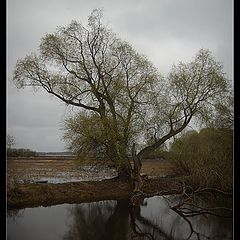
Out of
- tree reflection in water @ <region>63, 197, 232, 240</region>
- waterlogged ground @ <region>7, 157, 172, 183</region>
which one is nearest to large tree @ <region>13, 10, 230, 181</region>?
waterlogged ground @ <region>7, 157, 172, 183</region>

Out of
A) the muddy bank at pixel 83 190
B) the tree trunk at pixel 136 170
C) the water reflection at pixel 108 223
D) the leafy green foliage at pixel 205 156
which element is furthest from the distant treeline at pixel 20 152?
the leafy green foliage at pixel 205 156

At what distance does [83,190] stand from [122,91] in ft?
4.71

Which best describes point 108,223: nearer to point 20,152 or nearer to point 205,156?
point 20,152

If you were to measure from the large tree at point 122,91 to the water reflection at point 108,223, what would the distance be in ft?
2.00

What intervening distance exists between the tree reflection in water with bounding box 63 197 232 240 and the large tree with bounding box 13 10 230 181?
56cm

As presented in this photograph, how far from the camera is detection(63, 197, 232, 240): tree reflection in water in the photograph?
3.36 meters

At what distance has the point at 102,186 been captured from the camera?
4.05 meters

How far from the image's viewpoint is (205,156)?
3992mm

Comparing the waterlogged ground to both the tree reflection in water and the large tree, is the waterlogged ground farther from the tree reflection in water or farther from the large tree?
the tree reflection in water

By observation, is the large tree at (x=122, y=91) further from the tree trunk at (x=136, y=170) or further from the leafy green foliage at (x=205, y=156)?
the leafy green foliage at (x=205, y=156)

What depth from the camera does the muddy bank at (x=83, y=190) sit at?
368 cm

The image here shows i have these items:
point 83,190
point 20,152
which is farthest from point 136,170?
point 20,152
